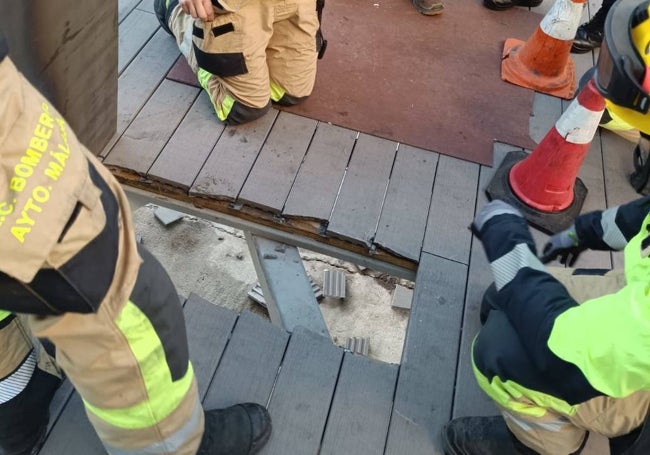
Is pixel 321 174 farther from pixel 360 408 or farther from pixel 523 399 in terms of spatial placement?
pixel 523 399

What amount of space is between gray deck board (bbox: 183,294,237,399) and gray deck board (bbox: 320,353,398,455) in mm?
397

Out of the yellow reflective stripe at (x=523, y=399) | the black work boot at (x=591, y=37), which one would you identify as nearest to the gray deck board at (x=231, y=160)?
the yellow reflective stripe at (x=523, y=399)

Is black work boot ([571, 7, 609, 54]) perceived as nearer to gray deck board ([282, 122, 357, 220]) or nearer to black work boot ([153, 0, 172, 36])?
gray deck board ([282, 122, 357, 220])

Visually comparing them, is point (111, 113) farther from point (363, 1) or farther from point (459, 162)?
point (363, 1)

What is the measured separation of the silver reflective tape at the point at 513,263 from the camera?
159cm

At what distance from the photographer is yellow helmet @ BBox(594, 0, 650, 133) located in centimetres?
129

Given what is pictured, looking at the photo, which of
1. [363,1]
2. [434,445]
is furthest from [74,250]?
[363,1]

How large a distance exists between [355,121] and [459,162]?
50 cm

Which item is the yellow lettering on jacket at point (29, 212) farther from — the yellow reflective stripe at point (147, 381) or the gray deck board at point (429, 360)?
the gray deck board at point (429, 360)

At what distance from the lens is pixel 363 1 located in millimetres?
3613

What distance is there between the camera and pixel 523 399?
163 cm

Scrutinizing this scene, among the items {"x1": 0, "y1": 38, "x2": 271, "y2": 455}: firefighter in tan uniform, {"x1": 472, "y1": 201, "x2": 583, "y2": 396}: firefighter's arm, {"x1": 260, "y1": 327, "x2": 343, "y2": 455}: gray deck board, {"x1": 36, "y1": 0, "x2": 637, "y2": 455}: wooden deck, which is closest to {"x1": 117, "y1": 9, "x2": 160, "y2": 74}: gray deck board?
{"x1": 36, "y1": 0, "x2": 637, "y2": 455}: wooden deck

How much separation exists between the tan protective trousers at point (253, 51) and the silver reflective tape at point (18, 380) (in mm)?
1412

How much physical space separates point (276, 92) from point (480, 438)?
173 cm
